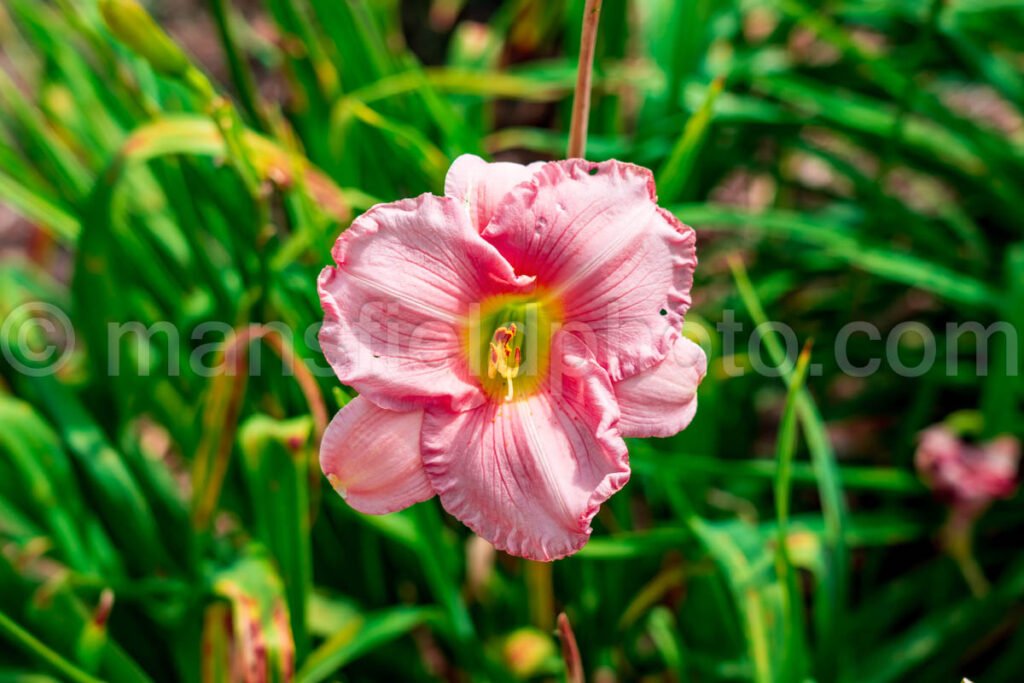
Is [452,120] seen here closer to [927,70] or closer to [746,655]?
[746,655]

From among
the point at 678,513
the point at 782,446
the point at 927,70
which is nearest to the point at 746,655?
the point at 678,513

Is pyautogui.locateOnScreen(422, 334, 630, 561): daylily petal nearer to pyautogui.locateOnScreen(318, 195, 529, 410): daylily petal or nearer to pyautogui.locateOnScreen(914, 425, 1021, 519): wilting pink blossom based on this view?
pyautogui.locateOnScreen(318, 195, 529, 410): daylily petal

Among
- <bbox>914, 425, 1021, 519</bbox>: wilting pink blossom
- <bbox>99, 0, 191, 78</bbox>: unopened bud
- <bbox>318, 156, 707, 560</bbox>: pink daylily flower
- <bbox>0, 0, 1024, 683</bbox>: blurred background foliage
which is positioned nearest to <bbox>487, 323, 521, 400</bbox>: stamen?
<bbox>318, 156, 707, 560</bbox>: pink daylily flower

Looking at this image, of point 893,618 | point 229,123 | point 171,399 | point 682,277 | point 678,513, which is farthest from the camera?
point 171,399

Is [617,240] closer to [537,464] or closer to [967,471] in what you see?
[537,464]

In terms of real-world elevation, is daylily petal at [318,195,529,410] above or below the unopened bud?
below

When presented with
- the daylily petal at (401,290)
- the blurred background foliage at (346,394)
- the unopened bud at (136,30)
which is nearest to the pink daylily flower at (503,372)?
the daylily petal at (401,290)
